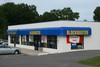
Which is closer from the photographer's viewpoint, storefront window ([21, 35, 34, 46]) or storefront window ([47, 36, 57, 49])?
storefront window ([47, 36, 57, 49])

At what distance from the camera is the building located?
38.8 meters

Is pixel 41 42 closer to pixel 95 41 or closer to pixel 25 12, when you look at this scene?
pixel 95 41

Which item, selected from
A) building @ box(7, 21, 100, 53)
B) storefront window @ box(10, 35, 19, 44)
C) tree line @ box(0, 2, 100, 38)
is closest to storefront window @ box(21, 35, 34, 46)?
building @ box(7, 21, 100, 53)

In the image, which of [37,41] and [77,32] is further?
[37,41]

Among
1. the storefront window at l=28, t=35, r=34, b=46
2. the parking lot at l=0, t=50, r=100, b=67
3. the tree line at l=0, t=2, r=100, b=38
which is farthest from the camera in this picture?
the tree line at l=0, t=2, r=100, b=38

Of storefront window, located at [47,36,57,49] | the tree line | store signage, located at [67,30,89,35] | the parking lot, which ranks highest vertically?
the tree line

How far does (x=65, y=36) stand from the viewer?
38875mm

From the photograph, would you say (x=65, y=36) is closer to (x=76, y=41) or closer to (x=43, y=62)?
(x=76, y=41)

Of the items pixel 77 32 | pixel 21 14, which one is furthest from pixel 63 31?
pixel 21 14

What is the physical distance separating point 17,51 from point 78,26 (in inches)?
350

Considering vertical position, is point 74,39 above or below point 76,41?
above

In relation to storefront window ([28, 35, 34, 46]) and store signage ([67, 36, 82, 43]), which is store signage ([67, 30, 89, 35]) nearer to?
store signage ([67, 36, 82, 43])

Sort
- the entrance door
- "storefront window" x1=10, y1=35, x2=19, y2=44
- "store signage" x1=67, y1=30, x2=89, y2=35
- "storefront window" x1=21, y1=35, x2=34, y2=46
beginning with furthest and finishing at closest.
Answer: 1. "storefront window" x1=10, y1=35, x2=19, y2=44
2. "storefront window" x1=21, y1=35, x2=34, y2=46
3. the entrance door
4. "store signage" x1=67, y1=30, x2=89, y2=35

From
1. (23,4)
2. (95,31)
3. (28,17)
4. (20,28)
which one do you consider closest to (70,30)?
(95,31)
